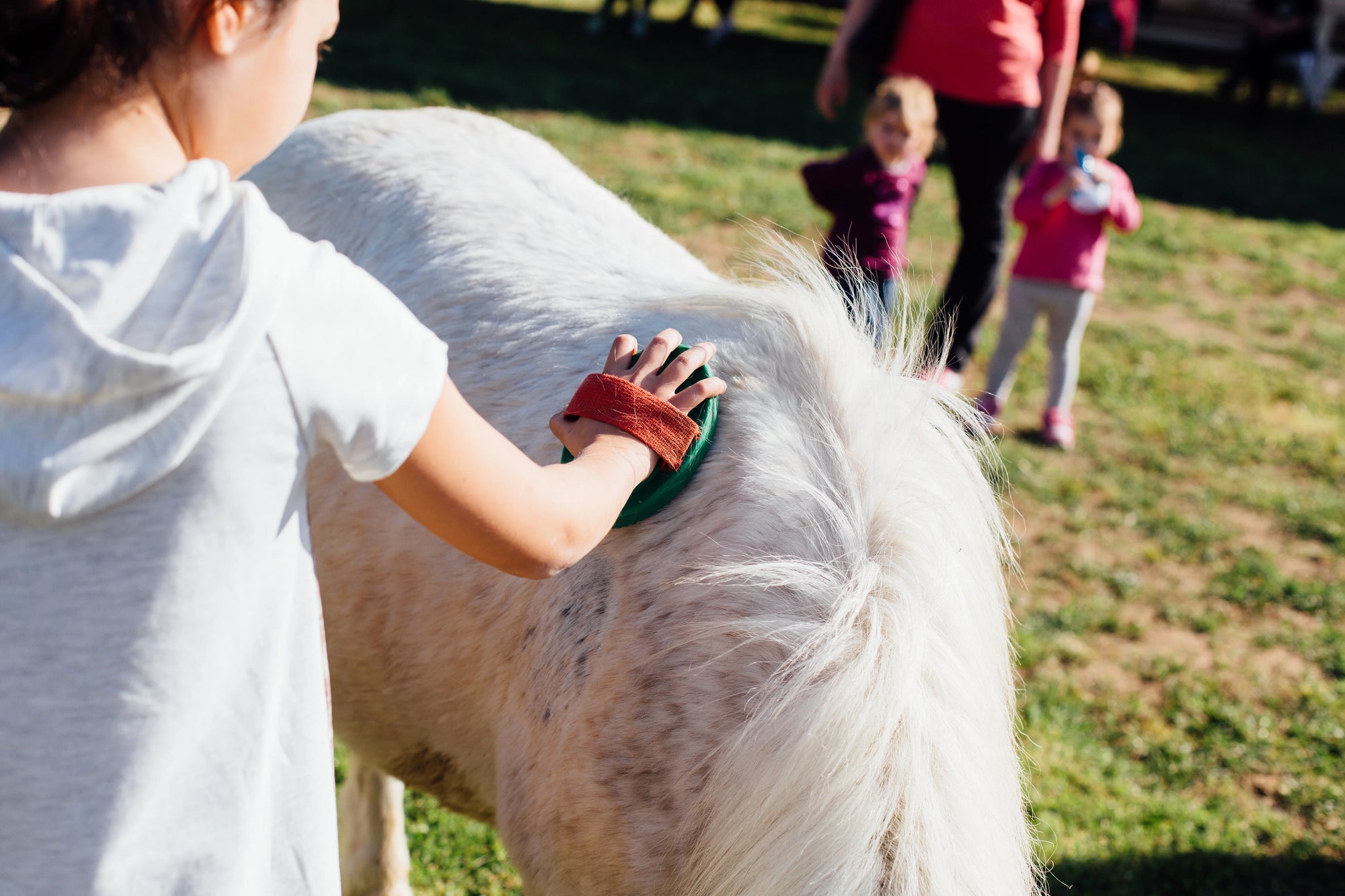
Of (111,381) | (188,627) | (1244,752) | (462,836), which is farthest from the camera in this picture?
(1244,752)

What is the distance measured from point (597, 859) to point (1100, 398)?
4988 millimetres

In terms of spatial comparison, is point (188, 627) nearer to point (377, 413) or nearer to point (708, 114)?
point (377, 413)

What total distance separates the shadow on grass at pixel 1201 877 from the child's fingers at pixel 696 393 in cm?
203

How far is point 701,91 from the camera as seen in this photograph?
1141 centimetres

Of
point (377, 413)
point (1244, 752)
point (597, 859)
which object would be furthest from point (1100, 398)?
point (377, 413)

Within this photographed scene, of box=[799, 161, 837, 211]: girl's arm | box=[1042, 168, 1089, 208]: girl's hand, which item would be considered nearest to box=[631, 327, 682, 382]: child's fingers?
box=[799, 161, 837, 211]: girl's arm

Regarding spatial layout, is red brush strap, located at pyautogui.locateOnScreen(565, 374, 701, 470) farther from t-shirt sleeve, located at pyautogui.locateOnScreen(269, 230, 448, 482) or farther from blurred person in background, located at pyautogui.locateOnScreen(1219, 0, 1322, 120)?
blurred person in background, located at pyautogui.locateOnScreen(1219, 0, 1322, 120)

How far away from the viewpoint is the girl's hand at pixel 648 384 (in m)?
1.34

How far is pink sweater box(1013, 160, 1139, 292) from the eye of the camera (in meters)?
5.12

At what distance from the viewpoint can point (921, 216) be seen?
8570 millimetres

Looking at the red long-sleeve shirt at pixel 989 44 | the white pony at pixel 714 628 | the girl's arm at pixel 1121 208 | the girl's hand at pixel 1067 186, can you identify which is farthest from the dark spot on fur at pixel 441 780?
the girl's arm at pixel 1121 208

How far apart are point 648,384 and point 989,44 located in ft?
12.0

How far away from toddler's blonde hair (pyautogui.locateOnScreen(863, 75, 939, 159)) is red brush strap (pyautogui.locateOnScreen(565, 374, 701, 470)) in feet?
11.7

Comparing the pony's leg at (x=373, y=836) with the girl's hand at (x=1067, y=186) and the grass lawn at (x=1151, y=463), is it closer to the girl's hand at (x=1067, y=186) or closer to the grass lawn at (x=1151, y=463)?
the grass lawn at (x=1151, y=463)
